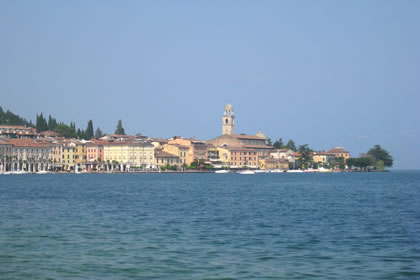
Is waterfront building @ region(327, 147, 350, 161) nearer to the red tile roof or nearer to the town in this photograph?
the town

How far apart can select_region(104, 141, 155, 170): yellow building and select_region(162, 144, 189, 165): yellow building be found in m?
6.01

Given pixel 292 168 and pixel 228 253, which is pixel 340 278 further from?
pixel 292 168

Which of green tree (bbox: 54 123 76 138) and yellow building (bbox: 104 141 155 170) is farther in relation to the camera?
green tree (bbox: 54 123 76 138)

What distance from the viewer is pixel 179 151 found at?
11362cm

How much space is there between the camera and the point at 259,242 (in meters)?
15.6

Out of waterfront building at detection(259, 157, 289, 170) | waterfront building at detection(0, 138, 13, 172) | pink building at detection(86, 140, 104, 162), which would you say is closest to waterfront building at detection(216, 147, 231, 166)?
waterfront building at detection(259, 157, 289, 170)

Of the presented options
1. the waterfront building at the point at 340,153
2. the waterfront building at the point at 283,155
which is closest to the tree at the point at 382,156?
the waterfront building at the point at 340,153

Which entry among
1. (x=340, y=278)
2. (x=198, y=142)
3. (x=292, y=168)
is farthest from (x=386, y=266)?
(x=292, y=168)

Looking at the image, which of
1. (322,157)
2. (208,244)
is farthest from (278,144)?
(208,244)

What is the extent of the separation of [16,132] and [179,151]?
2843cm

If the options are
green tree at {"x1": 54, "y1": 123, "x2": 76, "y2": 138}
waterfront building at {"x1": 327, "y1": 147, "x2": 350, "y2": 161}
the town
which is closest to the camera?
the town

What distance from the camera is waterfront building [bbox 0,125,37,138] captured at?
355ft

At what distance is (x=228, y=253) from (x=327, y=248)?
92.2 inches

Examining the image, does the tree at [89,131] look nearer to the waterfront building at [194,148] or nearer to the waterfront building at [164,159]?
the waterfront building at [164,159]
